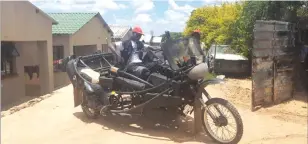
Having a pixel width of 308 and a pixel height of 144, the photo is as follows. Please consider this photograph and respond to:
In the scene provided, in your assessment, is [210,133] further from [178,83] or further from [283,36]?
[283,36]

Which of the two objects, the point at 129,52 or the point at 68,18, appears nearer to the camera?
the point at 129,52

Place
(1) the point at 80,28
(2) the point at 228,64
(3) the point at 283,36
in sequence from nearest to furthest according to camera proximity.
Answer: (3) the point at 283,36
(2) the point at 228,64
(1) the point at 80,28

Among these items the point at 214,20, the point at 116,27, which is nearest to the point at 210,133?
the point at 214,20

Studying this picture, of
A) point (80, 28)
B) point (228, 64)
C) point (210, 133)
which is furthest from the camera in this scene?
point (80, 28)

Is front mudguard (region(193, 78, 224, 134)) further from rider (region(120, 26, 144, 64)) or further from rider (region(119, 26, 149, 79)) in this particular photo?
rider (region(120, 26, 144, 64))

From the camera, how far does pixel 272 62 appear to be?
8.00m

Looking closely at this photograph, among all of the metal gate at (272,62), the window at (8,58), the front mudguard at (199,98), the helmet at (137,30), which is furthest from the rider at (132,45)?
the window at (8,58)

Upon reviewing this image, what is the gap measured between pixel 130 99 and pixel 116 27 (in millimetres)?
27998

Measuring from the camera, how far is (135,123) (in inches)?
244

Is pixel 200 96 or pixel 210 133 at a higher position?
pixel 200 96

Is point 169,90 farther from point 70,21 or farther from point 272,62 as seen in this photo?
point 70,21

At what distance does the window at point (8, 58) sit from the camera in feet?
38.3

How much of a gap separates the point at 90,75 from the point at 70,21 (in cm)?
1217

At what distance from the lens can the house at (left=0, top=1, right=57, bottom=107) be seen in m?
10.1
